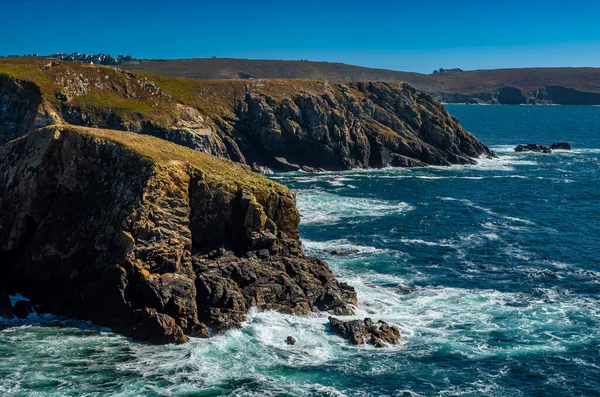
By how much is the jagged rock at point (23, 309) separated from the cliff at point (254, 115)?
203 ft

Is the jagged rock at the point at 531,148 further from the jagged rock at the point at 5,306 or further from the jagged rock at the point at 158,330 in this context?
the jagged rock at the point at 5,306

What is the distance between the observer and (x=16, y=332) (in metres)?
40.4

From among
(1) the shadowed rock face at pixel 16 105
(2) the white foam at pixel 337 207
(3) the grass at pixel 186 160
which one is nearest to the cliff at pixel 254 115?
(1) the shadowed rock face at pixel 16 105

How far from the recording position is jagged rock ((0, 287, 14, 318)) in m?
42.8

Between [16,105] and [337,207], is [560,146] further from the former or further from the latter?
[16,105]

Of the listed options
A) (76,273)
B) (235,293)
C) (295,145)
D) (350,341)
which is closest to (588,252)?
(350,341)

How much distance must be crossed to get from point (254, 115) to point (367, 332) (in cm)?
8875

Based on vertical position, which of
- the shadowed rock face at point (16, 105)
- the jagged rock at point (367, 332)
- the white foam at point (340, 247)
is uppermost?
the shadowed rock face at point (16, 105)

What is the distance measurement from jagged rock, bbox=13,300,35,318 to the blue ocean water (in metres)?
0.85

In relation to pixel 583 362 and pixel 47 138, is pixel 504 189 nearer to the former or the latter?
pixel 583 362

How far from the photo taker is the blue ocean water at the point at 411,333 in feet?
117

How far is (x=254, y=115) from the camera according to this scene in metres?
127

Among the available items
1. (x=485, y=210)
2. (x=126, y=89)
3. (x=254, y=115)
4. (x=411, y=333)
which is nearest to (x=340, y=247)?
(x=411, y=333)

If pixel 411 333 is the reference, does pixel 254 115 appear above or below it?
above
